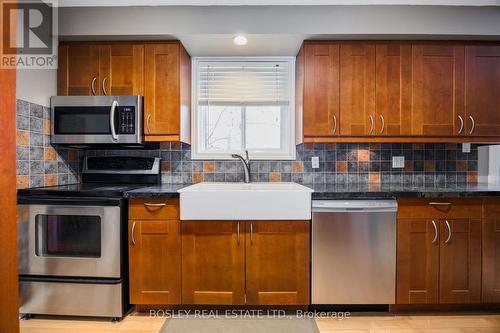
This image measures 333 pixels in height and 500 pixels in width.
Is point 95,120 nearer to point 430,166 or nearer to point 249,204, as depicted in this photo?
point 249,204

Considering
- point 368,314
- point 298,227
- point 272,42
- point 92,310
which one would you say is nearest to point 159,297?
Result: point 92,310

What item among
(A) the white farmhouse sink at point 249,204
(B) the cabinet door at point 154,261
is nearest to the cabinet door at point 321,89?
(A) the white farmhouse sink at point 249,204

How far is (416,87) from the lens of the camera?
7.45ft

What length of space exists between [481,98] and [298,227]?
1820 mm

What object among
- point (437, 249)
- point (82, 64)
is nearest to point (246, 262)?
point (437, 249)

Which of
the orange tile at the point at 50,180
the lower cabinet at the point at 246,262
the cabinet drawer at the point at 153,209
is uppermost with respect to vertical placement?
the orange tile at the point at 50,180

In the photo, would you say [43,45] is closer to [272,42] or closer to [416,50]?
[272,42]

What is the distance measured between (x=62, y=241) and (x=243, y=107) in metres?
1.84

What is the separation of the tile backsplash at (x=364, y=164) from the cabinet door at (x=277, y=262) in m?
0.72

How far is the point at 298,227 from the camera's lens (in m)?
2.02

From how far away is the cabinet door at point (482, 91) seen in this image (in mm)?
2271

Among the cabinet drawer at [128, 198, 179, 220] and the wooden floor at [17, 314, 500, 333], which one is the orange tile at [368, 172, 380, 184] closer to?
the wooden floor at [17, 314, 500, 333]

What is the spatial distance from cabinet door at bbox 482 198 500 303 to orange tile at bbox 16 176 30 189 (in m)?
3.34

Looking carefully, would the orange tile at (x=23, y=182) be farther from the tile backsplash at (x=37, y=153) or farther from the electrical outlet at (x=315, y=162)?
the electrical outlet at (x=315, y=162)
